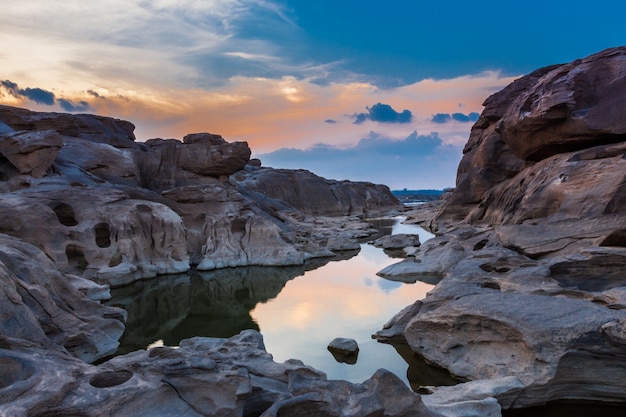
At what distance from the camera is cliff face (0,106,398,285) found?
1534 centimetres

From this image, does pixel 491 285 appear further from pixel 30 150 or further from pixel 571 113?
pixel 30 150

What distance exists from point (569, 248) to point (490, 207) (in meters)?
12.9

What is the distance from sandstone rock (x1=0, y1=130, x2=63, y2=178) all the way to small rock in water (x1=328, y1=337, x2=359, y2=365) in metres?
16.9

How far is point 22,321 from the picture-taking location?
633 cm

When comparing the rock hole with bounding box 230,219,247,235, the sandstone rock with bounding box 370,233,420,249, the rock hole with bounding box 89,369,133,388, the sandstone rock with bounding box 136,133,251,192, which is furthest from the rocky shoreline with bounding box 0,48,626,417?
the rock hole with bounding box 230,219,247,235

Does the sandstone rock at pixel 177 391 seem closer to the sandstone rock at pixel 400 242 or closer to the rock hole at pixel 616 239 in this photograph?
the rock hole at pixel 616 239

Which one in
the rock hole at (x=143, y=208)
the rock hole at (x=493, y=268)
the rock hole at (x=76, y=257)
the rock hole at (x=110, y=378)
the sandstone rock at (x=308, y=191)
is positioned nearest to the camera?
the rock hole at (x=110, y=378)

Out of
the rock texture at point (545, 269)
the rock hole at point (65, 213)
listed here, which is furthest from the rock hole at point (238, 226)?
the rock texture at point (545, 269)

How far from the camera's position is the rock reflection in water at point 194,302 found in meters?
10.9

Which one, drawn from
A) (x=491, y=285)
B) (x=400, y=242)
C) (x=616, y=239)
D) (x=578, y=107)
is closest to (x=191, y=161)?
(x=400, y=242)

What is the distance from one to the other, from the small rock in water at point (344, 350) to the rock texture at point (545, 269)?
1.13m

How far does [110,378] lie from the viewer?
4.74 metres

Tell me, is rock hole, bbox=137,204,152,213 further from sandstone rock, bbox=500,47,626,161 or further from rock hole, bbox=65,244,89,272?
sandstone rock, bbox=500,47,626,161

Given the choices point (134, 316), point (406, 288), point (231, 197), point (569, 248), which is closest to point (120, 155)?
point (231, 197)
